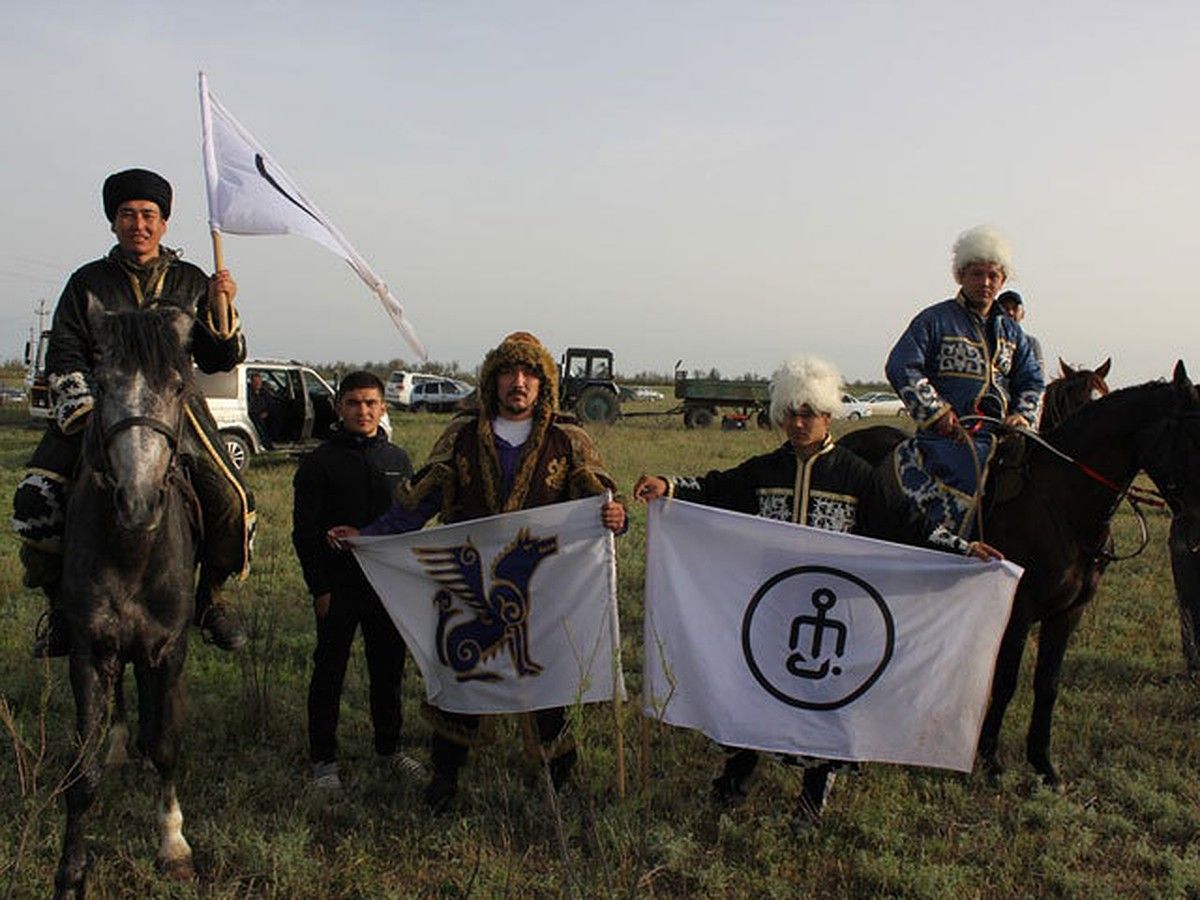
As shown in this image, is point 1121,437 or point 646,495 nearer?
point 646,495

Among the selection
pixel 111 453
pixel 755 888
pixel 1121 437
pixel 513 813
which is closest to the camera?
pixel 111 453

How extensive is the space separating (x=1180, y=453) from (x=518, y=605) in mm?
3280

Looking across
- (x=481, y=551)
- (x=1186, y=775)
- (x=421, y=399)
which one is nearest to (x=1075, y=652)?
(x=1186, y=775)

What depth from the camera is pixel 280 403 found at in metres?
18.8

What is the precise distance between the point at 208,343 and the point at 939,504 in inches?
151

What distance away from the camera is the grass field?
13.0ft

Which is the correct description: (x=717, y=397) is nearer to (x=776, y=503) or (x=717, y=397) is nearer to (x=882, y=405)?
(x=882, y=405)

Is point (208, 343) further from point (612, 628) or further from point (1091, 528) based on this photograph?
point (1091, 528)

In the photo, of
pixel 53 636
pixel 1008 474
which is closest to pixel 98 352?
pixel 53 636

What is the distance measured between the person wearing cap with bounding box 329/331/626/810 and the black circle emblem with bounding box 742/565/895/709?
866 mm

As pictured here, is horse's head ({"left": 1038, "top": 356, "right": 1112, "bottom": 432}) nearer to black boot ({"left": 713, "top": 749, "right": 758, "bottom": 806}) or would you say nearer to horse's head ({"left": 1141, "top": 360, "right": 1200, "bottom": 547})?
horse's head ({"left": 1141, "top": 360, "right": 1200, "bottom": 547})

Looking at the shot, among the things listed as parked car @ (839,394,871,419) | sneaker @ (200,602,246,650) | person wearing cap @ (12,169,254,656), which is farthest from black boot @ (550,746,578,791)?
parked car @ (839,394,871,419)

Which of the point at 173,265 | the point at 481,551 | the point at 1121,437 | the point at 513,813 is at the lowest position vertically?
the point at 513,813

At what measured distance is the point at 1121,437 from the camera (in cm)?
499
